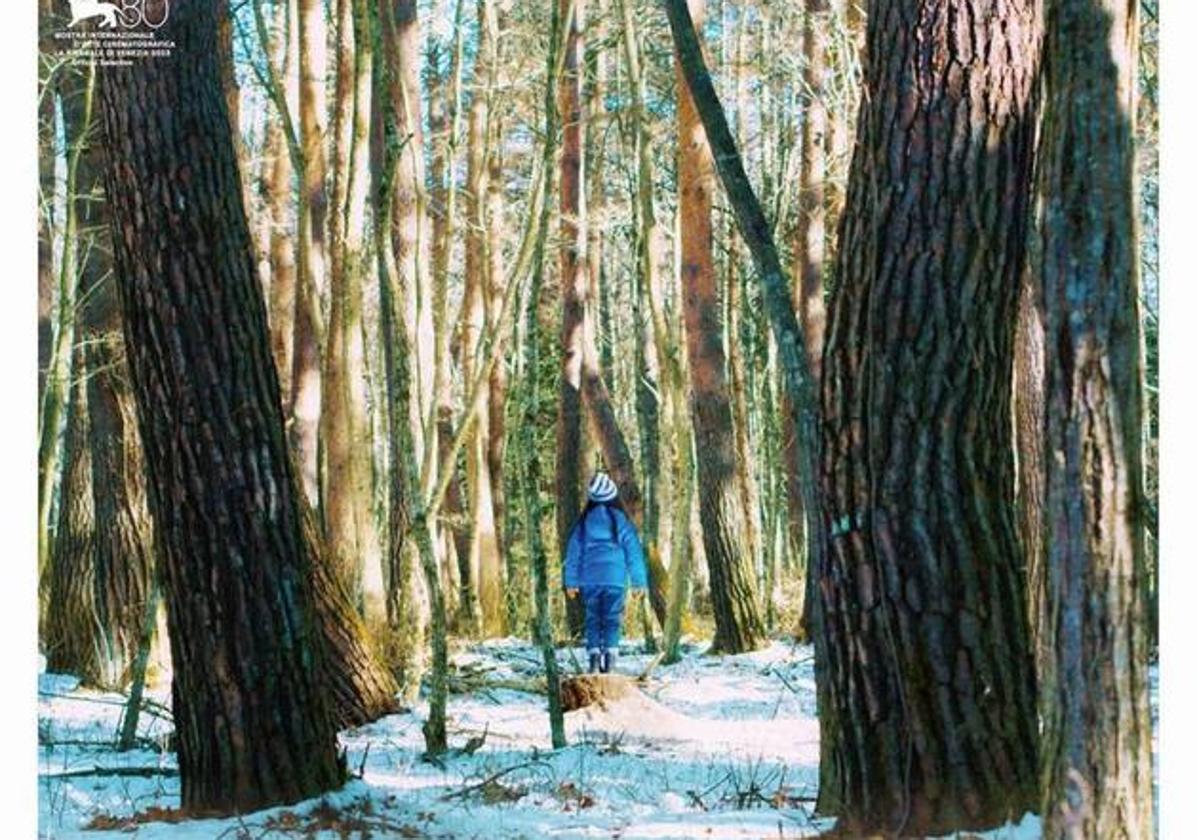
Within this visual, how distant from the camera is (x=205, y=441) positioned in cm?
530

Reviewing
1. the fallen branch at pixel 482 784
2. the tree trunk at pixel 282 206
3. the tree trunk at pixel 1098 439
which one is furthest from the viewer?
the tree trunk at pixel 282 206

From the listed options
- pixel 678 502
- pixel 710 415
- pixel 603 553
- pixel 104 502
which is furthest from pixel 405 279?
pixel 710 415

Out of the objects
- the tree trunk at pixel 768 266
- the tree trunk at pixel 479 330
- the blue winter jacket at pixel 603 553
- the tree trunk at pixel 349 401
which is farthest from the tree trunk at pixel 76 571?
the tree trunk at pixel 768 266

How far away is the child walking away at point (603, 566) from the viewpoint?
9641mm

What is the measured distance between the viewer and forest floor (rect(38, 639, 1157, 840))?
5.50m

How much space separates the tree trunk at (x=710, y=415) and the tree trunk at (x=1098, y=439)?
6.96m

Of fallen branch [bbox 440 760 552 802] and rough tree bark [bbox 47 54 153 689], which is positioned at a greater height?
rough tree bark [bbox 47 54 153 689]

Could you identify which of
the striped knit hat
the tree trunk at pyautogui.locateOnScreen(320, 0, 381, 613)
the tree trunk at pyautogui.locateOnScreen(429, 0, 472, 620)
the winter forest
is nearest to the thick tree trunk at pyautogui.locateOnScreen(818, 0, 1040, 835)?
the winter forest

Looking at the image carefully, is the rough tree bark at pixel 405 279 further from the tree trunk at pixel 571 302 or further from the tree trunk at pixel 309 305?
the tree trunk at pixel 571 302

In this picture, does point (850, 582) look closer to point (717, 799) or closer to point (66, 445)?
point (717, 799)

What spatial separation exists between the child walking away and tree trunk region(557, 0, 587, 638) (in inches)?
139

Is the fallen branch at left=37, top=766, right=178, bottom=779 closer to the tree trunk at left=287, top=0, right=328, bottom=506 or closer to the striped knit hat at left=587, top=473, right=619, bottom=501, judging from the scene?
the tree trunk at left=287, top=0, right=328, bottom=506

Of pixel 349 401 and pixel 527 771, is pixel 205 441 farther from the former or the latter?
pixel 349 401

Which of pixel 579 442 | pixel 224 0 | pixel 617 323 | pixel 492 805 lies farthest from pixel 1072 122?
pixel 617 323
